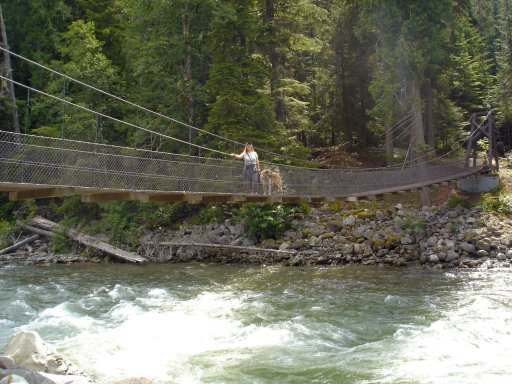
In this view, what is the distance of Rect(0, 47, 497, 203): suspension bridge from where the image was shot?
8.98m

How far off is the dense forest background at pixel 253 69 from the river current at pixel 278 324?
197 inches

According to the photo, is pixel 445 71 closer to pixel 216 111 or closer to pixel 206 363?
pixel 216 111

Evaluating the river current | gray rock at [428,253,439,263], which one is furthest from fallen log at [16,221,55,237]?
gray rock at [428,253,439,263]

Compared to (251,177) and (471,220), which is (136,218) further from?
(471,220)

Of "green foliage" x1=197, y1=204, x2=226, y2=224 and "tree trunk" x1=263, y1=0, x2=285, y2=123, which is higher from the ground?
"tree trunk" x1=263, y1=0, x2=285, y2=123

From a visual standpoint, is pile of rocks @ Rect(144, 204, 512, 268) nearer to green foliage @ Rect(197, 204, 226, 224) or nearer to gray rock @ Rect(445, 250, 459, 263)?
gray rock @ Rect(445, 250, 459, 263)

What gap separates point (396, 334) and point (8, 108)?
19.3 metres

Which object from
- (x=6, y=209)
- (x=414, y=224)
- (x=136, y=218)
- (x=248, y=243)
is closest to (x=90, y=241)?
(x=136, y=218)

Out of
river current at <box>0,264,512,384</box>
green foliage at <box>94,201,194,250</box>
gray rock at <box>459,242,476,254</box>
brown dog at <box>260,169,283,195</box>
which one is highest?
brown dog at <box>260,169,283,195</box>

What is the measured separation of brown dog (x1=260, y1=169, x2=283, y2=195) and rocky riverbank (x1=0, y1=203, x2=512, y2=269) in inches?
93.4

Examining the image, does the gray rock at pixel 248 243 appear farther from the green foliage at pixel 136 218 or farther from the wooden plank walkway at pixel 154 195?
the green foliage at pixel 136 218

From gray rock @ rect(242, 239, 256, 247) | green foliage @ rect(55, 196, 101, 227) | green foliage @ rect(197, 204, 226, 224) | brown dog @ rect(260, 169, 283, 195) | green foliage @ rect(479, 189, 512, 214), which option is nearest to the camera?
brown dog @ rect(260, 169, 283, 195)

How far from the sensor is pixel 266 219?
1611cm

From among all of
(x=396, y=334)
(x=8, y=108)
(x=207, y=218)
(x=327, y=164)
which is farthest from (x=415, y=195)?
(x=8, y=108)
